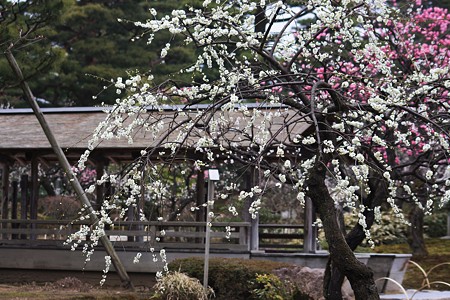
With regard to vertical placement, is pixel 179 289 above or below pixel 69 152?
below

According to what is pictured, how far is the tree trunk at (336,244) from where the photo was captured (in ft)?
26.0

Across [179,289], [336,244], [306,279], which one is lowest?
[179,289]

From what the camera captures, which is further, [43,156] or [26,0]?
[43,156]

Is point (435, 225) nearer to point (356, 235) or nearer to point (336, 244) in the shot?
point (356, 235)

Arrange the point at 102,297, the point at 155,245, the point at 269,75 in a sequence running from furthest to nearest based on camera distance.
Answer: the point at 155,245 → the point at 102,297 → the point at 269,75

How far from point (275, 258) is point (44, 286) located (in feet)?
14.0

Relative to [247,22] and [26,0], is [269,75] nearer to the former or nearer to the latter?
[247,22]

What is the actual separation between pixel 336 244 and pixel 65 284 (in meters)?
7.38

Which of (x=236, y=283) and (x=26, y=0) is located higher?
(x=26, y=0)

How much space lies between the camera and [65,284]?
13945 millimetres

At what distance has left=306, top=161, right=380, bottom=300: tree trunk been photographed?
313 inches

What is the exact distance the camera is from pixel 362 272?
316 inches

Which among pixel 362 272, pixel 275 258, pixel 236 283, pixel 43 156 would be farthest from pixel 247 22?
pixel 43 156

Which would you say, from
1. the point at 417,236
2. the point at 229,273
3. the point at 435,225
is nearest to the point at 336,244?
the point at 229,273
